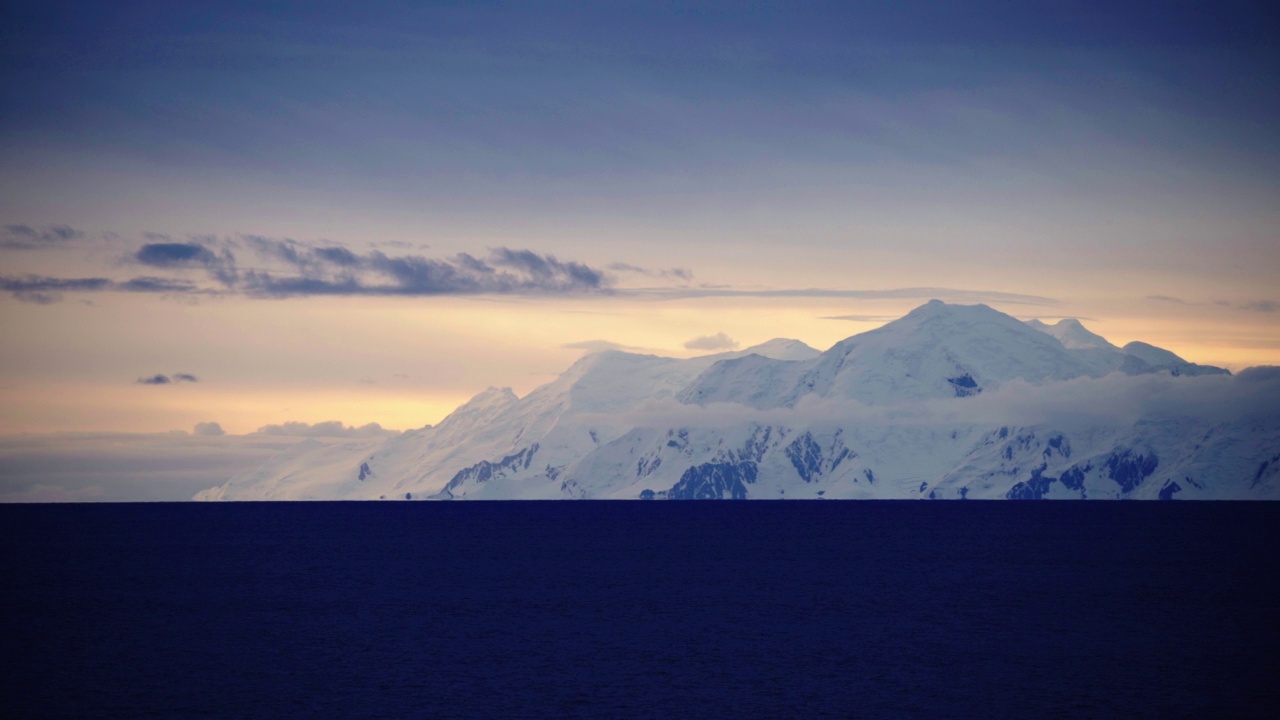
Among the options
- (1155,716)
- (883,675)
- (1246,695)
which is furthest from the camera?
(883,675)

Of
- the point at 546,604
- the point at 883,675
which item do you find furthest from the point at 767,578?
the point at 883,675

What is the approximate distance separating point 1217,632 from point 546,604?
60.0 metres

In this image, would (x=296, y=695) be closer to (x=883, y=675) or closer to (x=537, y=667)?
(x=537, y=667)

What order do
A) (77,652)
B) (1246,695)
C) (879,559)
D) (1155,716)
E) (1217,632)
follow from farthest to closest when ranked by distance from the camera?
1. (879,559)
2. (1217,632)
3. (77,652)
4. (1246,695)
5. (1155,716)

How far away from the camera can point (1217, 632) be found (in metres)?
94.1

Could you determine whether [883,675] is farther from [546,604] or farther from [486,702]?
[546,604]

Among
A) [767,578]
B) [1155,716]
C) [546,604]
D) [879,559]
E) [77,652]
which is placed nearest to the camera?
[1155,716]

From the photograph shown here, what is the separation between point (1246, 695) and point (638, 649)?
1581 inches

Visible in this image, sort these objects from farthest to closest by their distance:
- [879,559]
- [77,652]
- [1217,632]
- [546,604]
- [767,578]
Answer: [879,559] → [767,578] → [546,604] → [1217,632] → [77,652]

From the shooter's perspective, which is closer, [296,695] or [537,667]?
[296,695]

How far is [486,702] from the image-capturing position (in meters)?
69.1

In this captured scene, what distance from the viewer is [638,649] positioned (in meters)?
88.7

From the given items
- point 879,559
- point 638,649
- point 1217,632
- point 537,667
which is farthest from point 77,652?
point 879,559

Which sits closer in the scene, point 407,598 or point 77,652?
point 77,652
